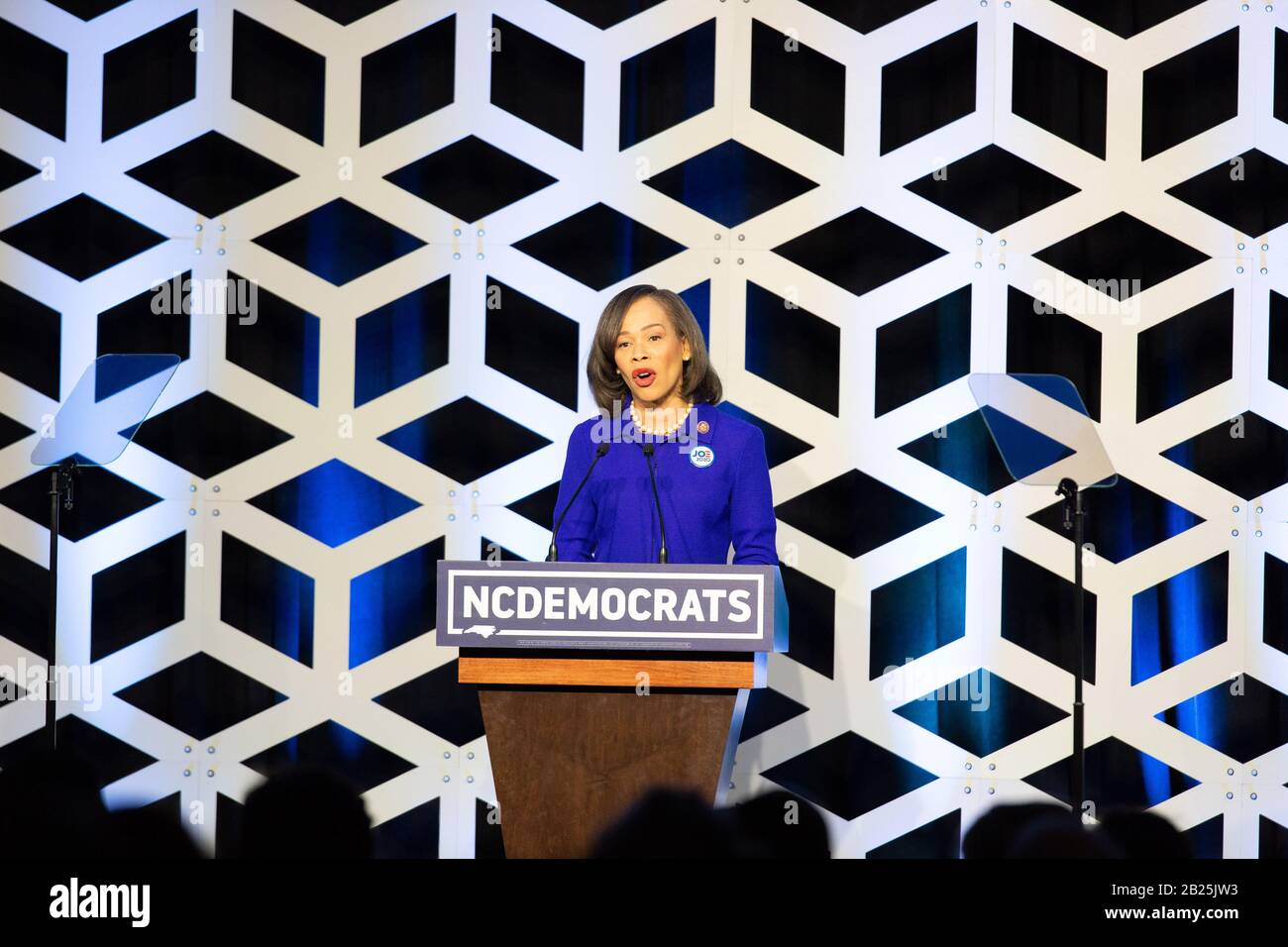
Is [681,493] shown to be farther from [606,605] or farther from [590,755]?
Answer: [590,755]

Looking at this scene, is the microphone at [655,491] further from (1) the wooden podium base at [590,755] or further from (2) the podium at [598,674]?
(1) the wooden podium base at [590,755]

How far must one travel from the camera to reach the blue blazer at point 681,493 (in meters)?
2.99

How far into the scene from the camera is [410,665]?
13.0ft

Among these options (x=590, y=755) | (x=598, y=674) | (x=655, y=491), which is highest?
(x=655, y=491)

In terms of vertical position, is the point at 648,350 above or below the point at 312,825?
above

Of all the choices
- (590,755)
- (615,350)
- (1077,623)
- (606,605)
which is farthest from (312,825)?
(1077,623)

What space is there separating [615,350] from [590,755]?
0.96 metres

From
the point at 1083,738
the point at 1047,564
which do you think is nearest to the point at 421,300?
the point at 1047,564

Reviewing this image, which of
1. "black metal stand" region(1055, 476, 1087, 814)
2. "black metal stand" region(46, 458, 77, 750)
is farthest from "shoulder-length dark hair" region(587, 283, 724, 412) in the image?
"black metal stand" region(46, 458, 77, 750)

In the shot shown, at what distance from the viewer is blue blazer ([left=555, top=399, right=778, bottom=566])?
9.80 ft

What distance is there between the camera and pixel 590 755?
251cm

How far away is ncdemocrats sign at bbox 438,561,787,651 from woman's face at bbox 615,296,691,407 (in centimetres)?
64

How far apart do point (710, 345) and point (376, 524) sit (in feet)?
3.58

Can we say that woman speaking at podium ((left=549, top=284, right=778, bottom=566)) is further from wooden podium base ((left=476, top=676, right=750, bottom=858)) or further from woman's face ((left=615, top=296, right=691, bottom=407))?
wooden podium base ((left=476, top=676, right=750, bottom=858))
